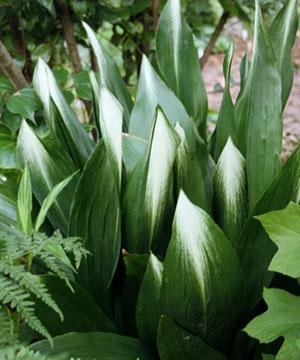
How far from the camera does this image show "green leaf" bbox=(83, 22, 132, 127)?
49.5 inches

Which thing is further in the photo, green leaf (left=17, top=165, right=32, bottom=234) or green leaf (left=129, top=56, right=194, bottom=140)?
green leaf (left=129, top=56, right=194, bottom=140)

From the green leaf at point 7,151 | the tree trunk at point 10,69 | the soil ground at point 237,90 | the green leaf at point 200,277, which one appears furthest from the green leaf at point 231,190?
the soil ground at point 237,90

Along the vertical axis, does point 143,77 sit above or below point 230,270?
above

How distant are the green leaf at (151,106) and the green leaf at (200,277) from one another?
341mm

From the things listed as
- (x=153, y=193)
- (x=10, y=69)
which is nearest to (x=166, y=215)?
(x=153, y=193)

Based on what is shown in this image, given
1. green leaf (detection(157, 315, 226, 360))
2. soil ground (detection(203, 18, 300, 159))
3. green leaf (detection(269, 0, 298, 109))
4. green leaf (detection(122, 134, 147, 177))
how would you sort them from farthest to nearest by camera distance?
soil ground (detection(203, 18, 300, 159)) < green leaf (detection(269, 0, 298, 109)) < green leaf (detection(122, 134, 147, 177)) < green leaf (detection(157, 315, 226, 360))

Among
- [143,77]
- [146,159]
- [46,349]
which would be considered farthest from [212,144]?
[46,349]

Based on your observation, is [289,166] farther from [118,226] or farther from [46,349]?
[46,349]

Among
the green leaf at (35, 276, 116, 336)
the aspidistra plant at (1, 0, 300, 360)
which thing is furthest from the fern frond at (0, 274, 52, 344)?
the green leaf at (35, 276, 116, 336)

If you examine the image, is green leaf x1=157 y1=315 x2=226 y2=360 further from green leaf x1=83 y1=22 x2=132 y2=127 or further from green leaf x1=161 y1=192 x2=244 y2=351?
green leaf x1=83 y1=22 x2=132 y2=127

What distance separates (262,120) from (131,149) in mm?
251

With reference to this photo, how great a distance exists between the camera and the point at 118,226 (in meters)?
0.97

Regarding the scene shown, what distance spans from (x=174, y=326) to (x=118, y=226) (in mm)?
201

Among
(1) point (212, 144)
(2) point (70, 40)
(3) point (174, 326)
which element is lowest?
(3) point (174, 326)
